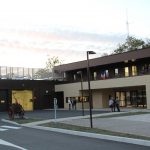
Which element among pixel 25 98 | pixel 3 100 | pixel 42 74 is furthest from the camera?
pixel 42 74

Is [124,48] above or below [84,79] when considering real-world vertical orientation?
above

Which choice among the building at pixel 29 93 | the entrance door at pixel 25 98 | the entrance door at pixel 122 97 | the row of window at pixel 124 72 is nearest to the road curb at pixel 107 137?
the row of window at pixel 124 72

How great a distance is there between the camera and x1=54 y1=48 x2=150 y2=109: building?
47.5 meters

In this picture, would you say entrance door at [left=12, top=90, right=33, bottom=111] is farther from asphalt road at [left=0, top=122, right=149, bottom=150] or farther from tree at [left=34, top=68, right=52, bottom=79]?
asphalt road at [left=0, top=122, right=149, bottom=150]

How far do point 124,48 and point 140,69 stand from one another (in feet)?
108

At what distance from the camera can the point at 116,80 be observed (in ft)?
162

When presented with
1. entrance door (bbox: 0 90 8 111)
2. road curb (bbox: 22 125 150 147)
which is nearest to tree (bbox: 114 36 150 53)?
entrance door (bbox: 0 90 8 111)

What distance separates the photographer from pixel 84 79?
59.6 m

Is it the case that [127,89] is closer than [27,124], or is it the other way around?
[27,124]

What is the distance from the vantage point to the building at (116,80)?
47.5 metres

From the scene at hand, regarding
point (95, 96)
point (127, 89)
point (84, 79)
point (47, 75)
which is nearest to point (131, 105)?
point (127, 89)

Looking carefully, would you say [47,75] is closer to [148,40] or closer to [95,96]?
[95,96]

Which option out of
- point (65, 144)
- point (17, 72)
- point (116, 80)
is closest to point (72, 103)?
point (116, 80)

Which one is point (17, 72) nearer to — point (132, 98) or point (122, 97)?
point (122, 97)
